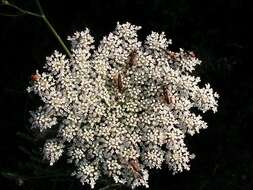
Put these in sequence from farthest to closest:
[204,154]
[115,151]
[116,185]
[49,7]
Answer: [49,7]
[204,154]
[116,185]
[115,151]

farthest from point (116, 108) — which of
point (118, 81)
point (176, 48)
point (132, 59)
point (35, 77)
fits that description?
point (176, 48)

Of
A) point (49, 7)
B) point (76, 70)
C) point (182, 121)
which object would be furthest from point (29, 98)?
point (182, 121)

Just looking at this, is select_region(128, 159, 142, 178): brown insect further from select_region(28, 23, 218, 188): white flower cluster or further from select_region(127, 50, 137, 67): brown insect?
select_region(127, 50, 137, 67): brown insect

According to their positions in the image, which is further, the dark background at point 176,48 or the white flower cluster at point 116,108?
the dark background at point 176,48

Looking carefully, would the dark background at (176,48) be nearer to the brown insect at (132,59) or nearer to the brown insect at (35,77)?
the brown insect at (35,77)

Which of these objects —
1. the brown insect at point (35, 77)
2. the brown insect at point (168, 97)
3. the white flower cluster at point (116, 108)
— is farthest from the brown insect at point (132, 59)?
the brown insect at point (35, 77)

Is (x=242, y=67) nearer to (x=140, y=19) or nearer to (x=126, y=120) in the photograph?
(x=140, y=19)

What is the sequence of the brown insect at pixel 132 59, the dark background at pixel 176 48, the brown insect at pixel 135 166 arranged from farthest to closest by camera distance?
the dark background at pixel 176 48
the brown insect at pixel 132 59
the brown insect at pixel 135 166

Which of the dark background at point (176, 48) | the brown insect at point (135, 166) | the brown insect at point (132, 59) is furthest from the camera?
the dark background at point (176, 48)
